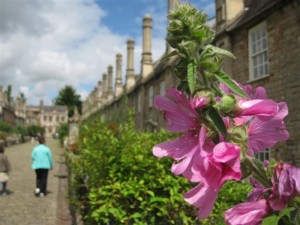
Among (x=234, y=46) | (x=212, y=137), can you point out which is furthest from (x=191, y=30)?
(x=234, y=46)

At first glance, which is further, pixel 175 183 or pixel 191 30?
pixel 175 183

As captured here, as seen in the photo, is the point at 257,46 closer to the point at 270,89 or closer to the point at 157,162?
the point at 270,89

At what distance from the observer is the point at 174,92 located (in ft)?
3.10

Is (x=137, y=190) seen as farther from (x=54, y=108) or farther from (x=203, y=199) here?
(x=54, y=108)

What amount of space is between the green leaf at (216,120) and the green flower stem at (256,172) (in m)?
0.09

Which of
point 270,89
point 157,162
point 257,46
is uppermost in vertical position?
point 257,46

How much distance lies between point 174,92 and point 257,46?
13199 mm

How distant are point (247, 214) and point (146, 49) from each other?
28122 mm

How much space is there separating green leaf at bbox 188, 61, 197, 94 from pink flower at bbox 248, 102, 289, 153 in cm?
26

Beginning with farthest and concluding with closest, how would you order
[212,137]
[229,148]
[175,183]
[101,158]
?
[101,158]
[175,183]
[212,137]
[229,148]

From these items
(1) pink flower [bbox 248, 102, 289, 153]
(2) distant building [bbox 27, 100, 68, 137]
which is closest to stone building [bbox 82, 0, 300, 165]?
(1) pink flower [bbox 248, 102, 289, 153]

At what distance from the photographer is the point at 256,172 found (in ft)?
3.10

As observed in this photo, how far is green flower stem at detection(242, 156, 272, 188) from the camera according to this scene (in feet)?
3.00

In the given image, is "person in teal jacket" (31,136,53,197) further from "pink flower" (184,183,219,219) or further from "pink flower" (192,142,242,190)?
"pink flower" (192,142,242,190)
